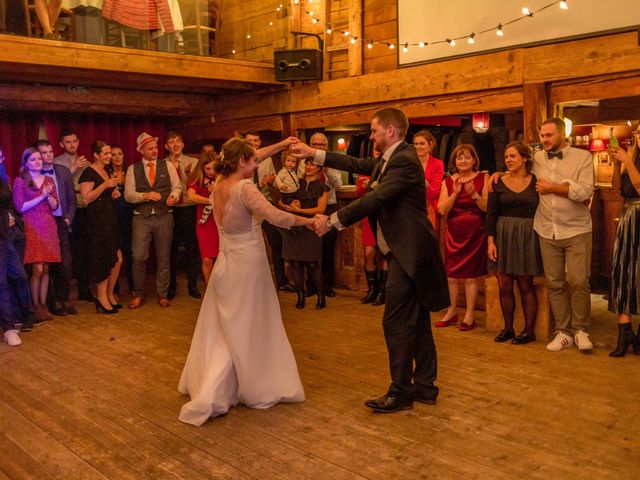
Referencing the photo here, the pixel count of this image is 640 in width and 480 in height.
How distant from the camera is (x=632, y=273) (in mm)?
4691

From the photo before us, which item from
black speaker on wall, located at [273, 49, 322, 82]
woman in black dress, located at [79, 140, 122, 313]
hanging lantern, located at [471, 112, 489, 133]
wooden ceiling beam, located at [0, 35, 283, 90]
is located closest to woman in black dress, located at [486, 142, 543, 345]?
hanging lantern, located at [471, 112, 489, 133]

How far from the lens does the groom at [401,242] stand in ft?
12.0

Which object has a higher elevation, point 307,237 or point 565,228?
point 565,228

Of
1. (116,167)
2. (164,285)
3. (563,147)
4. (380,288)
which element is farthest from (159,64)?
(563,147)

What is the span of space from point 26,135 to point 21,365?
477cm

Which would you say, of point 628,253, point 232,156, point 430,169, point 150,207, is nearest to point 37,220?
point 150,207

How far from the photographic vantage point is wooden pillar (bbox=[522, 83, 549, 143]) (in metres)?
5.89

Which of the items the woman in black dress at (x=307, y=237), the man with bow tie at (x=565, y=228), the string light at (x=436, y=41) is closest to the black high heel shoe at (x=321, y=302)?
the woman in black dress at (x=307, y=237)

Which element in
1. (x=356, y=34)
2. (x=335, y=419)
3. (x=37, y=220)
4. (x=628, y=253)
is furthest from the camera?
(x=356, y=34)

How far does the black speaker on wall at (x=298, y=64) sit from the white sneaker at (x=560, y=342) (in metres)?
4.16

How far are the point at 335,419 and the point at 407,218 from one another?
1130mm

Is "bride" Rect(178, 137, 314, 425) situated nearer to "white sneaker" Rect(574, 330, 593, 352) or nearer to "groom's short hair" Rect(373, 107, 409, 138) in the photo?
"groom's short hair" Rect(373, 107, 409, 138)

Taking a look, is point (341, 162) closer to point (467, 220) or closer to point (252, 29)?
point (467, 220)

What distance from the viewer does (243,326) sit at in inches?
152
